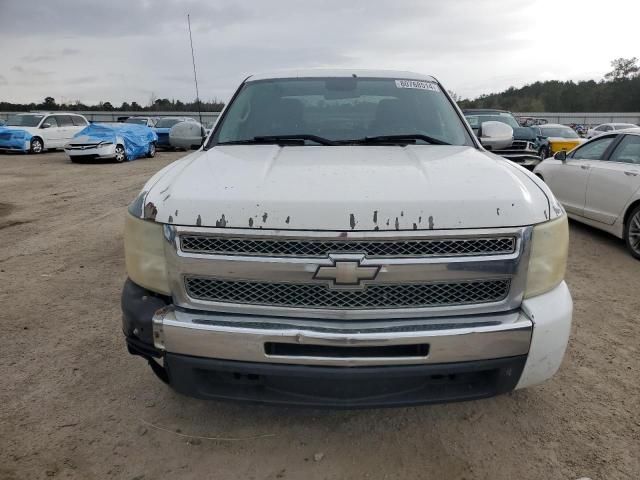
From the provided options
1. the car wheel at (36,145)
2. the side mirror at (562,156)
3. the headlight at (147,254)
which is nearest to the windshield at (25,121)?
the car wheel at (36,145)

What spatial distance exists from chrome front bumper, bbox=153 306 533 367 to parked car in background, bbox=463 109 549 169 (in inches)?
398

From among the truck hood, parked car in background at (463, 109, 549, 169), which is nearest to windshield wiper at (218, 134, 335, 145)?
the truck hood

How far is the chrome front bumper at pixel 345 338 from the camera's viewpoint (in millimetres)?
1973

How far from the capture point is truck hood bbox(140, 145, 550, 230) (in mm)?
1967

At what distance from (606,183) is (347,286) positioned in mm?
5720

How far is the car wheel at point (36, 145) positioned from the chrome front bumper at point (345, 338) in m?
22.2

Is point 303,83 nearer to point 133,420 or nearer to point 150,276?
point 150,276

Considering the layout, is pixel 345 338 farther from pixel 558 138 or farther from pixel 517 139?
pixel 558 138

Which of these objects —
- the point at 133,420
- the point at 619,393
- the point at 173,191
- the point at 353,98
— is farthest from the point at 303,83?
the point at 619,393

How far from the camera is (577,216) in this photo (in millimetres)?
6988

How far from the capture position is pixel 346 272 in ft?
6.46

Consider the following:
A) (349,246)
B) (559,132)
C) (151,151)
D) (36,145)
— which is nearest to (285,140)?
(349,246)

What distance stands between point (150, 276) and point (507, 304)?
5.18 feet

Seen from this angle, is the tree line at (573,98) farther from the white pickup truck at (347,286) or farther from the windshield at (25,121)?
the white pickup truck at (347,286)
